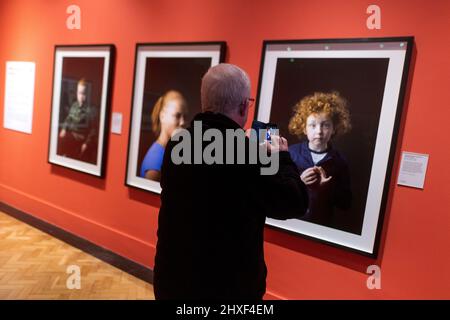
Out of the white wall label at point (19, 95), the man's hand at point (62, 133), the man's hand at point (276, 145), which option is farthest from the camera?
the white wall label at point (19, 95)

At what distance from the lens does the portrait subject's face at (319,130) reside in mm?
2438

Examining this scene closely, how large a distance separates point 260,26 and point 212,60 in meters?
0.48

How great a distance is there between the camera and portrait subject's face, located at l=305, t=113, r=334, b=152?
8.00ft

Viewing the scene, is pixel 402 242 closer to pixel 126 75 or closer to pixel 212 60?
pixel 212 60

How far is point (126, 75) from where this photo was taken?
3.64 m

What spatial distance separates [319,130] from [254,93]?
23.2 inches

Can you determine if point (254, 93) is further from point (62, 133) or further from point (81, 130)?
point (62, 133)

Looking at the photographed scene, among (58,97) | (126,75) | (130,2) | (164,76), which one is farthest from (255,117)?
(58,97)

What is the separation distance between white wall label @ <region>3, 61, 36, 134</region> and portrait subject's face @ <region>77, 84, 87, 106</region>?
103 centimetres

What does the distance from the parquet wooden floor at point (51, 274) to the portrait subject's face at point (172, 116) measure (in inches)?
53.3

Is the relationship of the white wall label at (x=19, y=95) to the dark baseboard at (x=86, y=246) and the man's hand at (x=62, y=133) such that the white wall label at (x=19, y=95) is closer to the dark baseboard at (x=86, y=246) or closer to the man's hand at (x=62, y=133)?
the man's hand at (x=62, y=133)

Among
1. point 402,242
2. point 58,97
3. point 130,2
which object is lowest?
point 402,242

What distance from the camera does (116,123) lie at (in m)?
3.73
